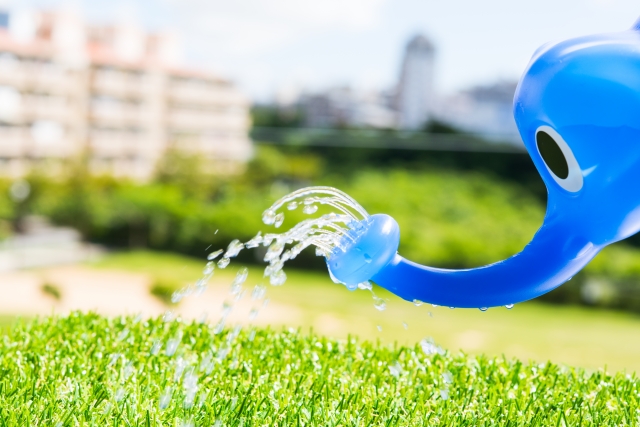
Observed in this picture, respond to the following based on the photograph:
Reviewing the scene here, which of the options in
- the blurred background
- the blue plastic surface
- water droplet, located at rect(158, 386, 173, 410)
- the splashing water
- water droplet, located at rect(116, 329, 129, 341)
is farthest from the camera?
the blurred background

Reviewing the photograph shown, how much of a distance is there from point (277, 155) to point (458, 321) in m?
6.82

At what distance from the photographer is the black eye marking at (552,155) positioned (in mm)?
1861

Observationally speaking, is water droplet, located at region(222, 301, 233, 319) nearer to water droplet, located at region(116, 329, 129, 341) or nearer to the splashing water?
the splashing water

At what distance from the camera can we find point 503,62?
2283cm

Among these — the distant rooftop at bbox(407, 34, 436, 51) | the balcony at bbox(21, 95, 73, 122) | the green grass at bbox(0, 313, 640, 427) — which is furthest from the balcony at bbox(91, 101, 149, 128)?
the green grass at bbox(0, 313, 640, 427)

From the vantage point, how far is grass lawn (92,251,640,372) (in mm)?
14617

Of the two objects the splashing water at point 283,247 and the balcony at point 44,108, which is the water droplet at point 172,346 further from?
the balcony at point 44,108

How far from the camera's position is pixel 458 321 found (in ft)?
57.3

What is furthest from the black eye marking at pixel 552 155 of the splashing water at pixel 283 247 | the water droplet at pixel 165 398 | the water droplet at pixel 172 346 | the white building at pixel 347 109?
the white building at pixel 347 109

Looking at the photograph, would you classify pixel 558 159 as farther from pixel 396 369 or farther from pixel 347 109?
pixel 347 109

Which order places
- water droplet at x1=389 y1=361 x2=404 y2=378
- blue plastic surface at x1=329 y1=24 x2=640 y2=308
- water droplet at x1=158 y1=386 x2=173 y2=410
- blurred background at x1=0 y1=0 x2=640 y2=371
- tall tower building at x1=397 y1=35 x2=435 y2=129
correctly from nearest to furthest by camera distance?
blue plastic surface at x1=329 y1=24 x2=640 y2=308 → water droplet at x1=158 y1=386 x2=173 y2=410 → water droplet at x1=389 y1=361 x2=404 y2=378 → blurred background at x1=0 y1=0 x2=640 y2=371 → tall tower building at x1=397 y1=35 x2=435 y2=129

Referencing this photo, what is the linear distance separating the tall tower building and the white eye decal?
2009cm

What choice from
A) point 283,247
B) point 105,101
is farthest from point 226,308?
point 105,101

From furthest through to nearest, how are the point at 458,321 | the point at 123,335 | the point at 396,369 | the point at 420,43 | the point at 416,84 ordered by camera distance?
the point at 420,43 → the point at 416,84 → the point at 458,321 → the point at 123,335 → the point at 396,369
